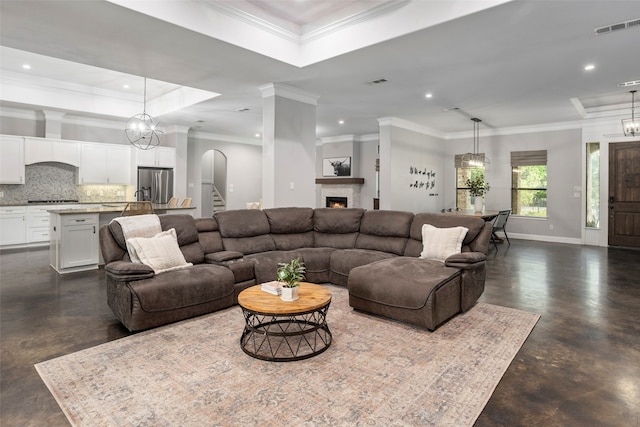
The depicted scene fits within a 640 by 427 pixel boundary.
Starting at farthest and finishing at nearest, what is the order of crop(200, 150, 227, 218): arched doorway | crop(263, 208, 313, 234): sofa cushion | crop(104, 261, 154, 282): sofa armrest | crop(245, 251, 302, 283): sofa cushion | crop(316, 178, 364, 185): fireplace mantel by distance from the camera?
crop(200, 150, 227, 218): arched doorway → crop(316, 178, 364, 185): fireplace mantel → crop(263, 208, 313, 234): sofa cushion → crop(245, 251, 302, 283): sofa cushion → crop(104, 261, 154, 282): sofa armrest

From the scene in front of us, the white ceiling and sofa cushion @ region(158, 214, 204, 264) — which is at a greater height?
the white ceiling

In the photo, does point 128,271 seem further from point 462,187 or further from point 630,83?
point 462,187

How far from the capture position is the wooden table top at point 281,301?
101 inches

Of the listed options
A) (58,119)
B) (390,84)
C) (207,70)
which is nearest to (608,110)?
(390,84)

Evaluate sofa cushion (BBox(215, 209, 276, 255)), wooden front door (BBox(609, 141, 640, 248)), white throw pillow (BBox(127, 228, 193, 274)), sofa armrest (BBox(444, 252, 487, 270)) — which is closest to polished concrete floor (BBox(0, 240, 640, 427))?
white throw pillow (BBox(127, 228, 193, 274))

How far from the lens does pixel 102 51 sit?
14.3 feet

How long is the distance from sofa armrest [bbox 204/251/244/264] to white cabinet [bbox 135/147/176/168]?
19.1ft

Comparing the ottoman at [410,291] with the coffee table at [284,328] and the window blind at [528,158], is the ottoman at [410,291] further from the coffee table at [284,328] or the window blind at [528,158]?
the window blind at [528,158]

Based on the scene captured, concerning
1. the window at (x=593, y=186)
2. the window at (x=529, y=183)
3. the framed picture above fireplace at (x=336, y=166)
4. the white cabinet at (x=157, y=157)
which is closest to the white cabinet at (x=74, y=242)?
the white cabinet at (x=157, y=157)

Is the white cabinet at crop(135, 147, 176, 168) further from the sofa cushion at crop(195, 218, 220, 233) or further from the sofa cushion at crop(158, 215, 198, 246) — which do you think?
the sofa cushion at crop(158, 215, 198, 246)

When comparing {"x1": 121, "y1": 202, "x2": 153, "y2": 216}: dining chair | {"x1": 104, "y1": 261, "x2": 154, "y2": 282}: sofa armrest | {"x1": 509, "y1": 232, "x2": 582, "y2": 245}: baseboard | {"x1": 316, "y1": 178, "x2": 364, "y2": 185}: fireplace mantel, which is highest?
{"x1": 316, "y1": 178, "x2": 364, "y2": 185}: fireplace mantel

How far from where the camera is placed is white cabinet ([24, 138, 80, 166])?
24.1ft

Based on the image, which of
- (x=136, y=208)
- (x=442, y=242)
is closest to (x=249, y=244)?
(x=442, y=242)

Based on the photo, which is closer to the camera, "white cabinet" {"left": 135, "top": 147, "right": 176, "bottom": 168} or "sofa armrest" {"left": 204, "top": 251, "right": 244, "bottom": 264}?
"sofa armrest" {"left": 204, "top": 251, "right": 244, "bottom": 264}
